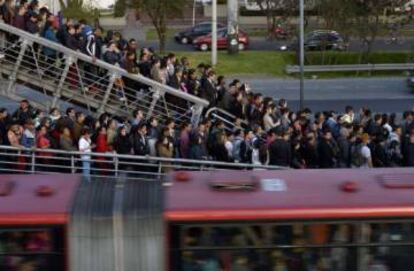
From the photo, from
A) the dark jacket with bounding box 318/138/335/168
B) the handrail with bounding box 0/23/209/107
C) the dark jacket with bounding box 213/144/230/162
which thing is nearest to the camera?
the dark jacket with bounding box 318/138/335/168

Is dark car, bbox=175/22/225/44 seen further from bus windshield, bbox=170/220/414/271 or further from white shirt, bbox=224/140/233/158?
bus windshield, bbox=170/220/414/271

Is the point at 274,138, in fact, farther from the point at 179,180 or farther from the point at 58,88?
the point at 179,180

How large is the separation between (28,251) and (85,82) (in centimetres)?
1129

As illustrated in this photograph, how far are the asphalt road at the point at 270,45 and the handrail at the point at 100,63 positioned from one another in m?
24.0

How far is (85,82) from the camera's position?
19109mm

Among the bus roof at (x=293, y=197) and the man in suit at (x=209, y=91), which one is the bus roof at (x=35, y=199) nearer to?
the bus roof at (x=293, y=197)

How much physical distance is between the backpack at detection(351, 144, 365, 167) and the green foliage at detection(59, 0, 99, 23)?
25.3 m

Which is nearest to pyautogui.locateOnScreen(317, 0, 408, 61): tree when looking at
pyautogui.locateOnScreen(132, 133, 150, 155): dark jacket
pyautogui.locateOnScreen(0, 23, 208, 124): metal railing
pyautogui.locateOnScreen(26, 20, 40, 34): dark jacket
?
pyautogui.locateOnScreen(0, 23, 208, 124): metal railing

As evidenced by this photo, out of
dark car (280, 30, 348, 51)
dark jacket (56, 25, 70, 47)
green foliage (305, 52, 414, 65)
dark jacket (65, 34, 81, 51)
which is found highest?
dark car (280, 30, 348, 51)

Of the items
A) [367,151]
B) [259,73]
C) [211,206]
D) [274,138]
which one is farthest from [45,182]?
[259,73]

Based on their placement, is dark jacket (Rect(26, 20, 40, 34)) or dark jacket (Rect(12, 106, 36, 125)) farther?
dark jacket (Rect(26, 20, 40, 34))

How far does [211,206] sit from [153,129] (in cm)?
842

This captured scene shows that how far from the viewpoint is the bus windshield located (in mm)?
8180

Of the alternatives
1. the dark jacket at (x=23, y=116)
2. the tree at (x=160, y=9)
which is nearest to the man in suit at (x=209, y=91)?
the dark jacket at (x=23, y=116)
